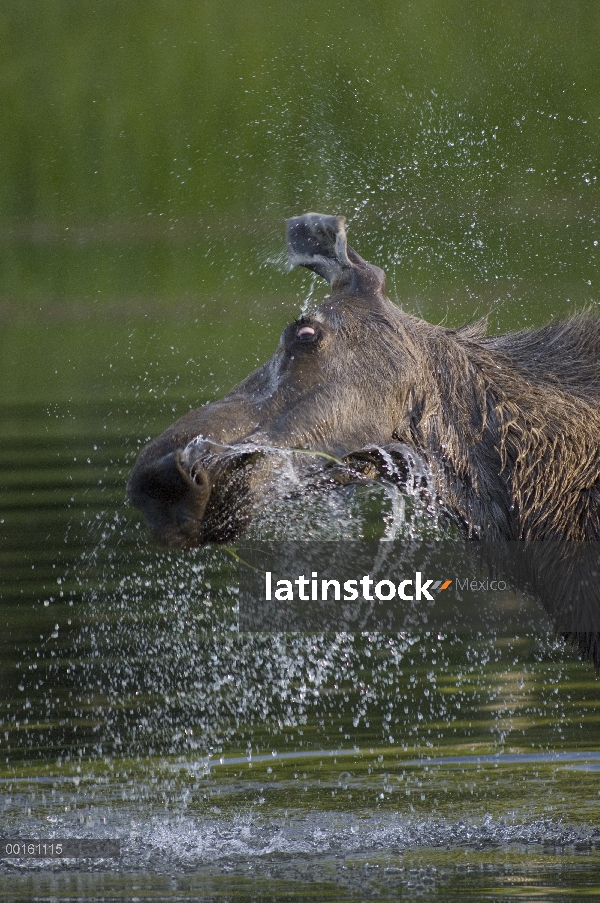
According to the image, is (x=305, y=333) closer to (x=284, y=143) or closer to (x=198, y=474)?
(x=198, y=474)

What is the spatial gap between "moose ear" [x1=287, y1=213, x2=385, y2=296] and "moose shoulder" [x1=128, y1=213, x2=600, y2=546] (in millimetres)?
11

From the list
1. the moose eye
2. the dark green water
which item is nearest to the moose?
→ the moose eye

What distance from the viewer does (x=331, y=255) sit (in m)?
7.59

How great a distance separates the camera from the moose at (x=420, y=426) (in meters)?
6.79

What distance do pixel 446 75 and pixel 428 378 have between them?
64.1m

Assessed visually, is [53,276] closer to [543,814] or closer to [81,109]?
[81,109]

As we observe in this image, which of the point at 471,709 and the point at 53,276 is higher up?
the point at 53,276

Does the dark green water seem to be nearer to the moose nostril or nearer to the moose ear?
the moose ear

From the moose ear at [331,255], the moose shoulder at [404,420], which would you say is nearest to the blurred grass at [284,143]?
the moose ear at [331,255]

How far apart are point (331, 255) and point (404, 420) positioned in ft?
3.25

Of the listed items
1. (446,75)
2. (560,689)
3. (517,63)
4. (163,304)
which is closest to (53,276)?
(163,304)

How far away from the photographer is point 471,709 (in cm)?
988

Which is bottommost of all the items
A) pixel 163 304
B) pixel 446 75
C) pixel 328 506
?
pixel 328 506

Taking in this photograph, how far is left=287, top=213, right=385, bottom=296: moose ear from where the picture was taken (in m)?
7.36
